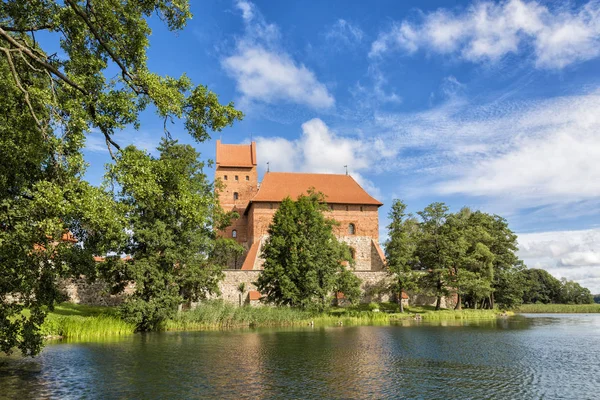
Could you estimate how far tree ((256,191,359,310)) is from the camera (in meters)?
33.7

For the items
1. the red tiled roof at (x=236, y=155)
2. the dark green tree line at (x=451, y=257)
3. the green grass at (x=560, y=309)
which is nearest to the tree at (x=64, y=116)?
the dark green tree line at (x=451, y=257)

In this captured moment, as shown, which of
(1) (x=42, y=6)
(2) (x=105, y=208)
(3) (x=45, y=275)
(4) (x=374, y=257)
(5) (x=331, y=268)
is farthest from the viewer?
(4) (x=374, y=257)

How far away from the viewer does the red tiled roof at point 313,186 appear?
165ft

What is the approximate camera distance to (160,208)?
10.3 m

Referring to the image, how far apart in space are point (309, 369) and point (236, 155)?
45124mm

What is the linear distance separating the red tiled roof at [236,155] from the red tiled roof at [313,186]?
438 centimetres

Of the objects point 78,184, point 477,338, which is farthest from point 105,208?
point 477,338

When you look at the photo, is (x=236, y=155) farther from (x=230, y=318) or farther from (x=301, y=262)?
(x=230, y=318)

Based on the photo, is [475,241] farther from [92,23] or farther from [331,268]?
[92,23]

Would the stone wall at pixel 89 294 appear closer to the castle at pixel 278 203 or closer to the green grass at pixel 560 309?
the castle at pixel 278 203

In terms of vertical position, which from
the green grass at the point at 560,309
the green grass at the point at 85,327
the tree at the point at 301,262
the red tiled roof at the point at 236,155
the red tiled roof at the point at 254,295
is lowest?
the green grass at the point at 560,309

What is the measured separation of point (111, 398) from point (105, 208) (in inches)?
170

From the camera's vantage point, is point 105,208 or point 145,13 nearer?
point 105,208

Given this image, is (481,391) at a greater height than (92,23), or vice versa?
(92,23)
